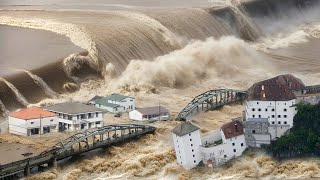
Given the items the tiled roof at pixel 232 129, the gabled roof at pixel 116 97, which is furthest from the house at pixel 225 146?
the gabled roof at pixel 116 97

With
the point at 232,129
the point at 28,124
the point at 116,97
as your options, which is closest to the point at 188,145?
the point at 232,129

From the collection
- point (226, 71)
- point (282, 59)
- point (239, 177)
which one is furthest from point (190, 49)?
point (239, 177)

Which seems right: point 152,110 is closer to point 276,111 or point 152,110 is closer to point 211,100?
point 211,100

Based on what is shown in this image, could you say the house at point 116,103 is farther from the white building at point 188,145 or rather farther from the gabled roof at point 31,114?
the white building at point 188,145

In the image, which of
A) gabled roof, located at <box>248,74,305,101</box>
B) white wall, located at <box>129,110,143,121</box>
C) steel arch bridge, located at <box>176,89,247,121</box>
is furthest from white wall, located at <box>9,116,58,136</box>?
gabled roof, located at <box>248,74,305,101</box>

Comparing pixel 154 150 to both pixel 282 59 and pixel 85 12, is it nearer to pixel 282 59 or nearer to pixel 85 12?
pixel 282 59

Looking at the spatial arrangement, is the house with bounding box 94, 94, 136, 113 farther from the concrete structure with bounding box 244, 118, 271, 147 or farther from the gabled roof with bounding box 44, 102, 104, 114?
the concrete structure with bounding box 244, 118, 271, 147
